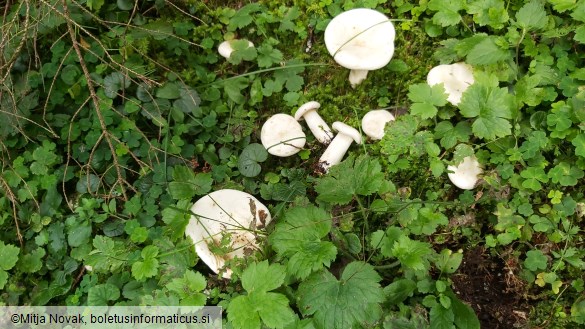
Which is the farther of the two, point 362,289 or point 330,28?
point 330,28

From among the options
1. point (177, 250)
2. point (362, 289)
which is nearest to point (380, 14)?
point (362, 289)

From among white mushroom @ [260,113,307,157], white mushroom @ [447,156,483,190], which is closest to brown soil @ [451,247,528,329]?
white mushroom @ [447,156,483,190]

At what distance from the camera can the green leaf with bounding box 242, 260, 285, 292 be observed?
264 centimetres

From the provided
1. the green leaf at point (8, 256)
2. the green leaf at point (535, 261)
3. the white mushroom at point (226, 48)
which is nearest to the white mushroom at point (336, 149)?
the white mushroom at point (226, 48)

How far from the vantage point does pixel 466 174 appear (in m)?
3.12

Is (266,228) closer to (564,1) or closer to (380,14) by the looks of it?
(380,14)

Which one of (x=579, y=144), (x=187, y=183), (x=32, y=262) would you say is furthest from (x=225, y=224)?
(x=579, y=144)

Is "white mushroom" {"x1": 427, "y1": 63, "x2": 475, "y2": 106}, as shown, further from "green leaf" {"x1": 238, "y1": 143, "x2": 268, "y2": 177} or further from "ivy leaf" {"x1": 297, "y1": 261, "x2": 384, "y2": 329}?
"ivy leaf" {"x1": 297, "y1": 261, "x2": 384, "y2": 329}

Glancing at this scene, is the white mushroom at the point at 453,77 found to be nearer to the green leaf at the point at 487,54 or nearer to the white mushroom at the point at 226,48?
the green leaf at the point at 487,54

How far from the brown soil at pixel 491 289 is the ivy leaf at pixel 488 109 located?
0.74 meters

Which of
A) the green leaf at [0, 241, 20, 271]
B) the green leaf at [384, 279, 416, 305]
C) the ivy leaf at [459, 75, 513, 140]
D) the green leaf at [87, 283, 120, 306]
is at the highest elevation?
the ivy leaf at [459, 75, 513, 140]

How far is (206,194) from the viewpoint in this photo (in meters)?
3.17

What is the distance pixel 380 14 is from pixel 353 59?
398mm

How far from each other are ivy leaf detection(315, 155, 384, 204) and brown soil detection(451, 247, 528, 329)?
30.0 inches
